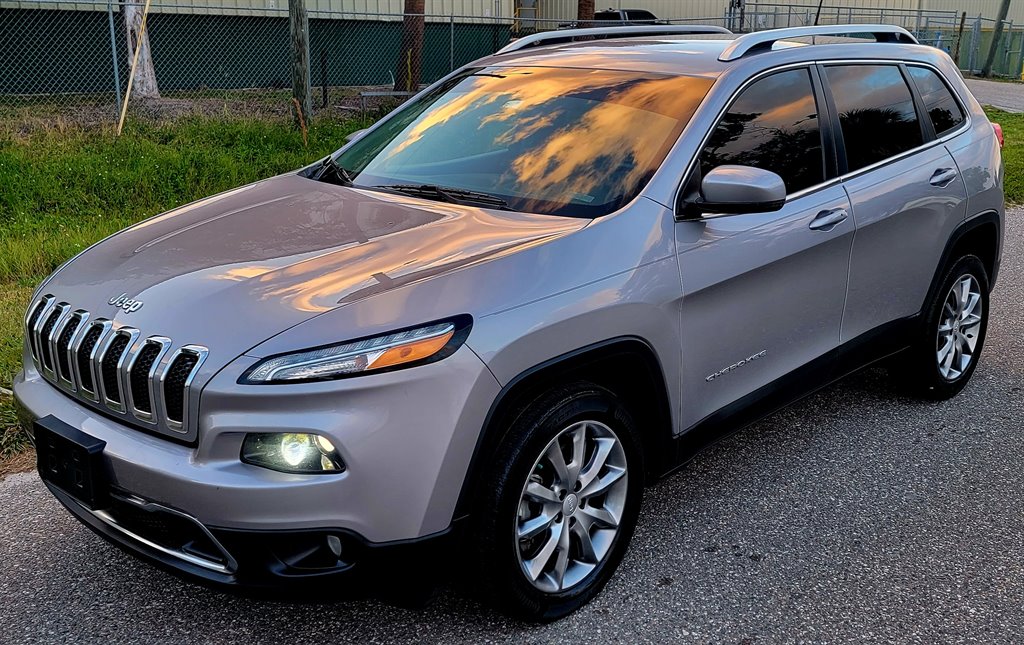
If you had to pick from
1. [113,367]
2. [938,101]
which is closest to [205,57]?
[938,101]

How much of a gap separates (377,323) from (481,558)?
0.76m

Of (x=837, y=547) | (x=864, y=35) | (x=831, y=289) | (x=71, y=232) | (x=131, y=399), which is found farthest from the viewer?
(x=71, y=232)

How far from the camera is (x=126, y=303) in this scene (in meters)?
2.84

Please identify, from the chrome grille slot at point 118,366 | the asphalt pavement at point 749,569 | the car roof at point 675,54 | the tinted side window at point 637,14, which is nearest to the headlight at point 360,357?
the chrome grille slot at point 118,366

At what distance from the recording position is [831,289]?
13.0 ft

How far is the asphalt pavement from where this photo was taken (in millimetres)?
3035

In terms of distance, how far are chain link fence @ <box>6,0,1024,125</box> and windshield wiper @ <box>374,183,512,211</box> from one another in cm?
852

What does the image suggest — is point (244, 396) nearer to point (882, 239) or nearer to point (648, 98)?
point (648, 98)

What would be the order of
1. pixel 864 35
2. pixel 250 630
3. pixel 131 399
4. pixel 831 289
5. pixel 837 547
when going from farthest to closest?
pixel 864 35 → pixel 831 289 → pixel 837 547 → pixel 250 630 → pixel 131 399

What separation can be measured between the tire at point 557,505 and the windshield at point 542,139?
72 cm

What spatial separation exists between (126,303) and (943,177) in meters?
3.67

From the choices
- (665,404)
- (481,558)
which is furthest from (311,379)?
(665,404)

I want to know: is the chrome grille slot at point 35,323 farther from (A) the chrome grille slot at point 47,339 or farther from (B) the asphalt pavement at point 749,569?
(B) the asphalt pavement at point 749,569

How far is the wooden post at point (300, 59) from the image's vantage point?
35.7 feet
